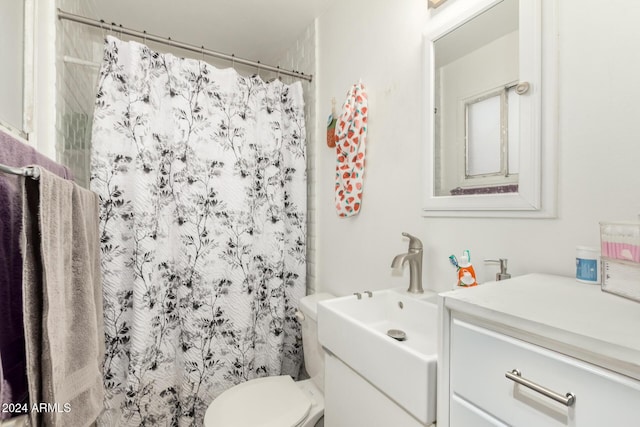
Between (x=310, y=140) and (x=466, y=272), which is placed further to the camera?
(x=310, y=140)

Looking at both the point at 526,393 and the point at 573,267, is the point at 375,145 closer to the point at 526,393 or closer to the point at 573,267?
the point at 573,267

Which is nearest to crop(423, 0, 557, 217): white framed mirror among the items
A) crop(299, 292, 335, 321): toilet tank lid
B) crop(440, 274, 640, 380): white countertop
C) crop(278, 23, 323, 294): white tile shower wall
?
crop(440, 274, 640, 380): white countertop

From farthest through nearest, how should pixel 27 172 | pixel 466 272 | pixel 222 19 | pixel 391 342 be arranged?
pixel 222 19 < pixel 466 272 < pixel 391 342 < pixel 27 172

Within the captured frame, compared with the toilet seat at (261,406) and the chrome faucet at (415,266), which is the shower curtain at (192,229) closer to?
the toilet seat at (261,406)

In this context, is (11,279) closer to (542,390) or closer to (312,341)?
(542,390)

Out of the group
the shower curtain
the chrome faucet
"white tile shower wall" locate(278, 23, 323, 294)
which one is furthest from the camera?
"white tile shower wall" locate(278, 23, 323, 294)

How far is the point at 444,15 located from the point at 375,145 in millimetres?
557

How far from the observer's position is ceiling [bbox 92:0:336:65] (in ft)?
5.66

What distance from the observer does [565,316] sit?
0.50m

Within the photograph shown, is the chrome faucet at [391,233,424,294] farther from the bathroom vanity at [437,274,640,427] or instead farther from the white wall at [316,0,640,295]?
the bathroom vanity at [437,274,640,427]

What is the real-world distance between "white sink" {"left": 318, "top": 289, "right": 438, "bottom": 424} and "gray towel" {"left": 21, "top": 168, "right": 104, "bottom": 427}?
0.71 meters

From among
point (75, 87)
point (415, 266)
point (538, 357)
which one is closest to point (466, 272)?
point (415, 266)

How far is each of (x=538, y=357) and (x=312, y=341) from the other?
121 centimetres

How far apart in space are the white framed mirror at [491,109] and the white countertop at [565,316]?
27cm
